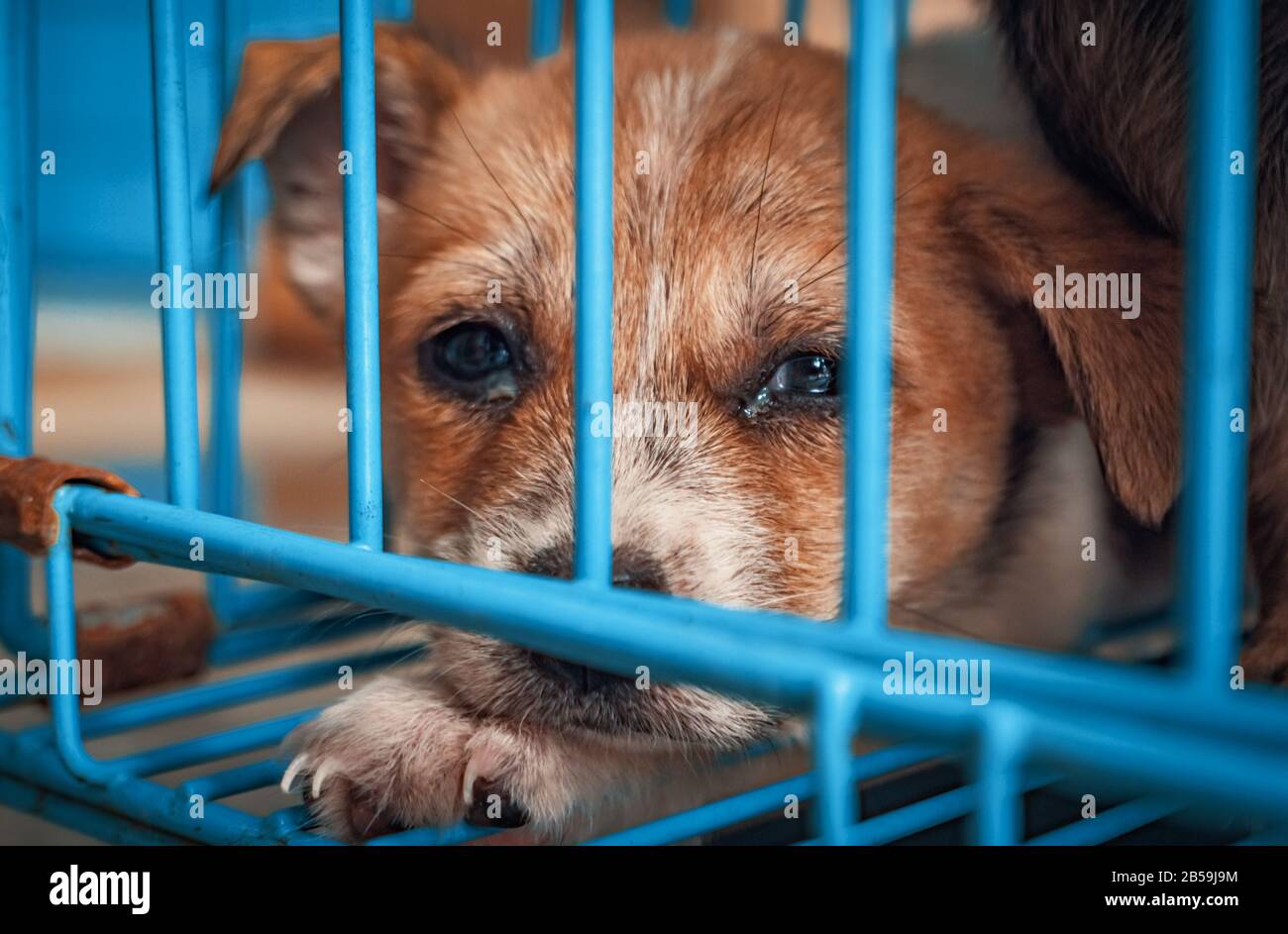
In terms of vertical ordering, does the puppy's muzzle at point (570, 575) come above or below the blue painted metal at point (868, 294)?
below

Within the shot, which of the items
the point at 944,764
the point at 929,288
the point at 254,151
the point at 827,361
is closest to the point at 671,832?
the point at 944,764

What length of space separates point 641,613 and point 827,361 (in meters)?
0.87

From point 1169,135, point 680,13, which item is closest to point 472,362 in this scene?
point 1169,135

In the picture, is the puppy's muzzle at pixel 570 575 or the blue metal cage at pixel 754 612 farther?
the puppy's muzzle at pixel 570 575

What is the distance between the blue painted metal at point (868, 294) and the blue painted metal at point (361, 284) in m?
0.43

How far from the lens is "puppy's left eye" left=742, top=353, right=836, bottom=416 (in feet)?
5.31

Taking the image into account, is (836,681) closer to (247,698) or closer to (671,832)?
(671,832)

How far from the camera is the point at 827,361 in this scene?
1.62 metres

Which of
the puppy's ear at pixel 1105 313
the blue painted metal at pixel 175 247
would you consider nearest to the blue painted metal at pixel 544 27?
the puppy's ear at pixel 1105 313

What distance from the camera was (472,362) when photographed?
1776 millimetres

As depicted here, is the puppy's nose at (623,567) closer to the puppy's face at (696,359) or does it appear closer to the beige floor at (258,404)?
the puppy's face at (696,359)

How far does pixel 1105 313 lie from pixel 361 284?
3.15 ft

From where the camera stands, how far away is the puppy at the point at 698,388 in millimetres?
1400

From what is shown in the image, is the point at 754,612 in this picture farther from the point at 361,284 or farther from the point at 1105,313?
the point at 1105,313
